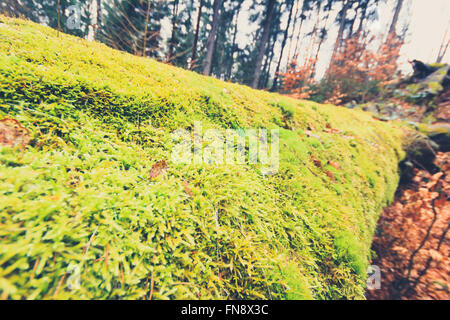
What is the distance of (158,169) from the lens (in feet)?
5.34

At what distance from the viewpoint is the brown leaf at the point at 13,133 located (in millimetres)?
1212

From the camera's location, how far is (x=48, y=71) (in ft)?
5.19

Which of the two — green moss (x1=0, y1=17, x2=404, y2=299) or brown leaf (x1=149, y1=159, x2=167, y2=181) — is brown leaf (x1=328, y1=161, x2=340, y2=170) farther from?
brown leaf (x1=149, y1=159, x2=167, y2=181)

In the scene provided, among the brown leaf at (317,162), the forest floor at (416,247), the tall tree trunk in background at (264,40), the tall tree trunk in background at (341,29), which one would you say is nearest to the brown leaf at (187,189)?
the brown leaf at (317,162)

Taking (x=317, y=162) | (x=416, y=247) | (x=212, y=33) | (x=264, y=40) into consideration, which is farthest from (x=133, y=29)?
(x=416, y=247)

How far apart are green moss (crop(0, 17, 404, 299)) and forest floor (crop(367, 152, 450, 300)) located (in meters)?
3.10

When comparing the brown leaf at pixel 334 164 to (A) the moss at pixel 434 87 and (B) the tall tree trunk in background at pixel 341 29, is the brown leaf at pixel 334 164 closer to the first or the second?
(A) the moss at pixel 434 87

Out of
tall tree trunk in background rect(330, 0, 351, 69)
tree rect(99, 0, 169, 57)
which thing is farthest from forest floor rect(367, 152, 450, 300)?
tall tree trunk in background rect(330, 0, 351, 69)

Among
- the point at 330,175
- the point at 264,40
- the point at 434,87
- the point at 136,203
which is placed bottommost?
the point at 136,203

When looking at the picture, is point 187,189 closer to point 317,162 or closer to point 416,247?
point 317,162

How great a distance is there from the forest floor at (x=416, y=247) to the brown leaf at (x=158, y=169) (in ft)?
15.4

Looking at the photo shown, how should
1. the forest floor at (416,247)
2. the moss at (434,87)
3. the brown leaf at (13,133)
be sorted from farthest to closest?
the moss at (434,87), the forest floor at (416,247), the brown leaf at (13,133)

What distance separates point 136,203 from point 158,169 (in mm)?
455

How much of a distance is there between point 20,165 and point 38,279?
0.77 metres
